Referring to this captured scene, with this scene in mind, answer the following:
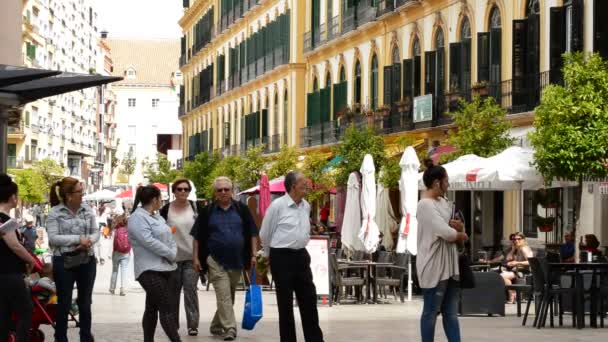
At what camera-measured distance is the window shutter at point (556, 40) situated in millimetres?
29469

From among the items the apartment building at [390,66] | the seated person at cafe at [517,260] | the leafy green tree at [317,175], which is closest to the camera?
the seated person at cafe at [517,260]

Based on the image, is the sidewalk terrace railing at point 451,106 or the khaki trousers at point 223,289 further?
the sidewalk terrace railing at point 451,106

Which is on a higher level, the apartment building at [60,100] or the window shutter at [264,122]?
the apartment building at [60,100]

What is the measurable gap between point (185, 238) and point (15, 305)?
440 cm

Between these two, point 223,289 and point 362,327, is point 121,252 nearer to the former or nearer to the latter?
point 362,327

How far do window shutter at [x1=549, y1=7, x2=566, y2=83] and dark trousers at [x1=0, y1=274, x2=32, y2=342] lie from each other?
1841 centimetres

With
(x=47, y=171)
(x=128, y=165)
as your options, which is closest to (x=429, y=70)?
(x=47, y=171)

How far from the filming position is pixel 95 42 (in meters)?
143

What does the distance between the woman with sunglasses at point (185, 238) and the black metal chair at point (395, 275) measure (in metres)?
7.80

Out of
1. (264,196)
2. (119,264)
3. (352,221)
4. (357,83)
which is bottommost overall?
(119,264)

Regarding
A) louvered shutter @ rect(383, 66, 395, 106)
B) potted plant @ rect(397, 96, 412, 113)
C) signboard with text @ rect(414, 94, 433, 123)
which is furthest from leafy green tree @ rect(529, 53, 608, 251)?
louvered shutter @ rect(383, 66, 395, 106)

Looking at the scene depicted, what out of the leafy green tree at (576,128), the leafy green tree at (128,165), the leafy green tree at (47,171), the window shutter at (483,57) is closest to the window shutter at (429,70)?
the window shutter at (483,57)

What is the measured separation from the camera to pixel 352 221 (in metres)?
28.5

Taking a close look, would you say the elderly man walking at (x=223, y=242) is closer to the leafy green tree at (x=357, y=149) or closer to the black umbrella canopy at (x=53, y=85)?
the black umbrella canopy at (x=53, y=85)
